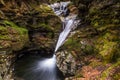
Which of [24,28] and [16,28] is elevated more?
[16,28]

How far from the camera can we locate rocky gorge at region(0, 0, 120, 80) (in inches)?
435

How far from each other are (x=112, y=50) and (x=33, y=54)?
760 centimetres

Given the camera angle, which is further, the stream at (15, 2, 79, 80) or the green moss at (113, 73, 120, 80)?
the stream at (15, 2, 79, 80)

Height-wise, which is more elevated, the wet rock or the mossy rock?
the mossy rock

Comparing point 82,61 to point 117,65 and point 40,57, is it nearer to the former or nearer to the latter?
point 117,65

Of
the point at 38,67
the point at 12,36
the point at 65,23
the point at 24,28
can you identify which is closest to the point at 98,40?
the point at 38,67

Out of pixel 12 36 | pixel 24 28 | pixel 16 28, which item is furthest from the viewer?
pixel 24 28

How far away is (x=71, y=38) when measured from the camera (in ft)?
45.6

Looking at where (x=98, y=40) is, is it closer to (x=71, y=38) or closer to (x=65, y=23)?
(x=71, y=38)

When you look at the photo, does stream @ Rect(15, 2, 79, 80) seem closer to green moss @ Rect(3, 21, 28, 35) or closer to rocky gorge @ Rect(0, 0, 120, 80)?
rocky gorge @ Rect(0, 0, 120, 80)

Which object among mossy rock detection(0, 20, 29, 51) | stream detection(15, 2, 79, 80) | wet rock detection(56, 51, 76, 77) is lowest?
stream detection(15, 2, 79, 80)

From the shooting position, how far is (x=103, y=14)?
13.7m

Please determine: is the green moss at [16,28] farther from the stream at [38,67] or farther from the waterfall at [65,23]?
the waterfall at [65,23]

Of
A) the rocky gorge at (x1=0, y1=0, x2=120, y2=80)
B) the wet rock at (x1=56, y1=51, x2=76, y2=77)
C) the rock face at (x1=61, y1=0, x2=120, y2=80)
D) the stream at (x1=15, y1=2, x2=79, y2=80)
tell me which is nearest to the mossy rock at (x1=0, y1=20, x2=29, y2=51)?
the rocky gorge at (x1=0, y1=0, x2=120, y2=80)
